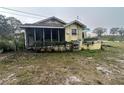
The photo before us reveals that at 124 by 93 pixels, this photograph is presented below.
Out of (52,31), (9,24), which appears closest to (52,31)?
(52,31)

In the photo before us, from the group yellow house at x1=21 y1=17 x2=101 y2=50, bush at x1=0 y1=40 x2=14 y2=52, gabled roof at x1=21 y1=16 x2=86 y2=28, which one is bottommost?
bush at x1=0 y1=40 x2=14 y2=52

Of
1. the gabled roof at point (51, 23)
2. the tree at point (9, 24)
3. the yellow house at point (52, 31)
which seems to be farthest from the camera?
the tree at point (9, 24)

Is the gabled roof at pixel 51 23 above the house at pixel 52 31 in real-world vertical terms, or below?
above

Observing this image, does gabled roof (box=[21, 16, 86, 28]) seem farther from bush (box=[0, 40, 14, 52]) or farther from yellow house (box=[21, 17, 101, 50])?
bush (box=[0, 40, 14, 52])

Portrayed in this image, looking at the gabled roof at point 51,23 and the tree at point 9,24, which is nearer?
the gabled roof at point 51,23

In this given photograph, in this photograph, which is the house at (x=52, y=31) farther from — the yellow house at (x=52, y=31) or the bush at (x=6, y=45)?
the bush at (x=6, y=45)

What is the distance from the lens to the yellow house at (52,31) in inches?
375

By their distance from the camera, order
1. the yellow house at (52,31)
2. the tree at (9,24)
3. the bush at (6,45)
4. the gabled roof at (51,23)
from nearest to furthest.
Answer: the bush at (6,45) < the gabled roof at (51,23) < the yellow house at (52,31) < the tree at (9,24)

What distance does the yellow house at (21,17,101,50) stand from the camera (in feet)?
31.2

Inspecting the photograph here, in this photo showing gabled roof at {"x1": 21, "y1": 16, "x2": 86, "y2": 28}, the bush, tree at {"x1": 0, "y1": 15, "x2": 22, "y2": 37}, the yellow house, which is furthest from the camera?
tree at {"x1": 0, "y1": 15, "x2": 22, "y2": 37}

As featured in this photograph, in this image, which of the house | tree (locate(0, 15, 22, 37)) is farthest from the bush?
tree (locate(0, 15, 22, 37))

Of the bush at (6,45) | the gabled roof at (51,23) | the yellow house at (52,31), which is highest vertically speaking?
the gabled roof at (51,23)

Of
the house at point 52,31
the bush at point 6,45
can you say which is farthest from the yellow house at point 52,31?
the bush at point 6,45
